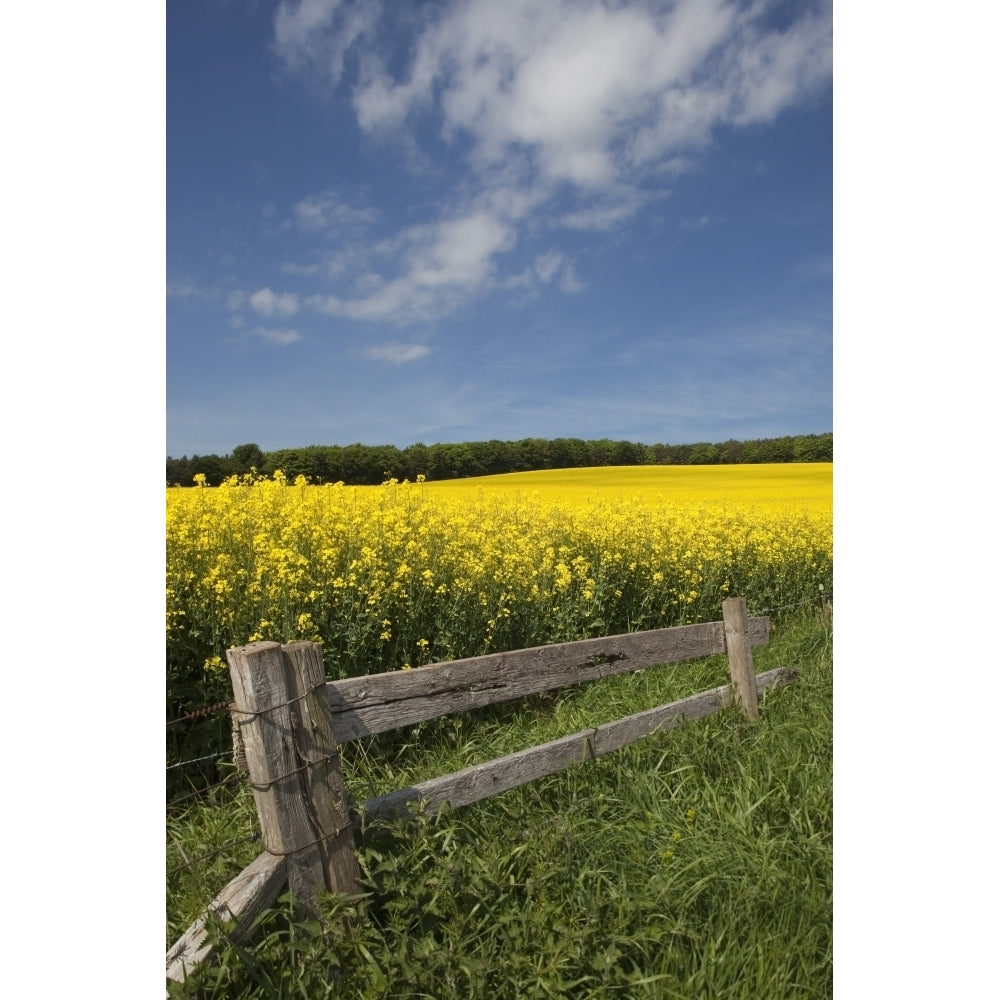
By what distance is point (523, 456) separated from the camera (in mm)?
32594

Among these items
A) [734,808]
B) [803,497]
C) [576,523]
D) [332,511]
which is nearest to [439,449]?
A: [803,497]

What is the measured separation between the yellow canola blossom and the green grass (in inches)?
39.1

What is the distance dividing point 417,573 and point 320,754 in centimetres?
267

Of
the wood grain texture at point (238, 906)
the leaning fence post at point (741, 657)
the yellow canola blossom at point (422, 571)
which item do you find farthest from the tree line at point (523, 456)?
the wood grain texture at point (238, 906)

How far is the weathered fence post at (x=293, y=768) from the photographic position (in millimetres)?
2141

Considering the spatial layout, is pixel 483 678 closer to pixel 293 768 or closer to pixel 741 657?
pixel 293 768

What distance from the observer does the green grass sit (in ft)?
6.95

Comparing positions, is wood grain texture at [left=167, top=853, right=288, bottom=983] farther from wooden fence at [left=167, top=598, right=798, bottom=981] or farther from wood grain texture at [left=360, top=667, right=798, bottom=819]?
wood grain texture at [left=360, top=667, right=798, bottom=819]

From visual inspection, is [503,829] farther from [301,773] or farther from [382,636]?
[382,636]

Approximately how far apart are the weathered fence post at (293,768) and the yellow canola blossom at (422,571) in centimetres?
194

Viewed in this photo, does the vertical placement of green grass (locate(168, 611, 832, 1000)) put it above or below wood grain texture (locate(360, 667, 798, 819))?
below

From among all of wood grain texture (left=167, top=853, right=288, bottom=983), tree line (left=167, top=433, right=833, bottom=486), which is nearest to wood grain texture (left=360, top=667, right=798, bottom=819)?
wood grain texture (left=167, top=853, right=288, bottom=983)
